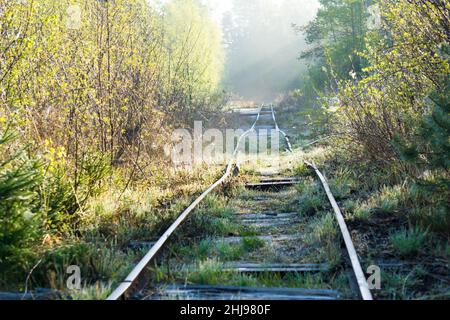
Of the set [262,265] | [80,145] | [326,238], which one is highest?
[80,145]

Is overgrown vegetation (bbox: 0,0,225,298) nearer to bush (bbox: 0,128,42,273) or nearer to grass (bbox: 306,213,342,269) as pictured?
bush (bbox: 0,128,42,273)

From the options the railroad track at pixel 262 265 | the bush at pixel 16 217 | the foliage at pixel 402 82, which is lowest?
the railroad track at pixel 262 265

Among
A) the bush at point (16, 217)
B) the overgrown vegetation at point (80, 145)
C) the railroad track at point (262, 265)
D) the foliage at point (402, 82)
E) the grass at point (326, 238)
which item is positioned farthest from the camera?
the foliage at point (402, 82)

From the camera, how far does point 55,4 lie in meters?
7.54

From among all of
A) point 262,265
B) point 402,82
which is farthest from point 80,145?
point 402,82

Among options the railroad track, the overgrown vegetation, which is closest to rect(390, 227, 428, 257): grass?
the railroad track

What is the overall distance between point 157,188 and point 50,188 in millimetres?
3067

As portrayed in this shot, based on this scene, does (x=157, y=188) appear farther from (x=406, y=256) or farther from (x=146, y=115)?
(x=406, y=256)

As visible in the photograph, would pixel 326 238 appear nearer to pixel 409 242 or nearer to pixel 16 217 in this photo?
pixel 409 242

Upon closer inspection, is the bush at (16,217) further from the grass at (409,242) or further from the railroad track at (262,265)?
the grass at (409,242)

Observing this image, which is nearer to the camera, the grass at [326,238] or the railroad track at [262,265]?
the railroad track at [262,265]

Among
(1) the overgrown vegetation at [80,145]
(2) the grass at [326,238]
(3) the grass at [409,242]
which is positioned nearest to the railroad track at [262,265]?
(2) the grass at [326,238]

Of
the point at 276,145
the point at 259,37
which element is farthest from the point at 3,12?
the point at 259,37

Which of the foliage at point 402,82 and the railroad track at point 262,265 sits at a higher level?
the foliage at point 402,82
